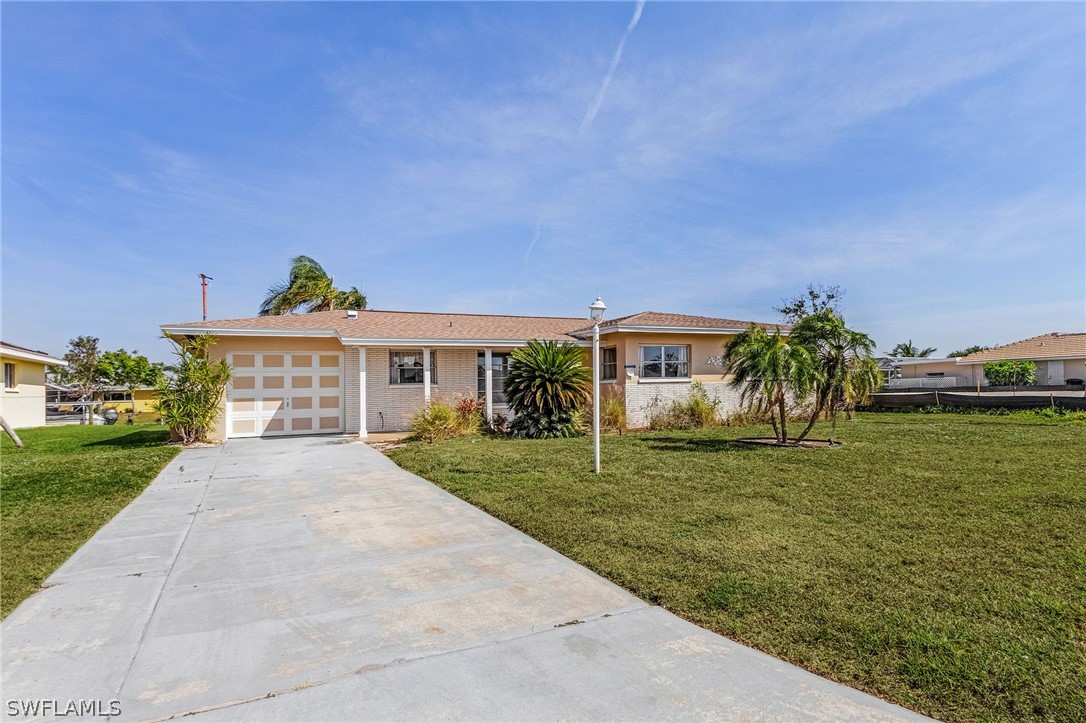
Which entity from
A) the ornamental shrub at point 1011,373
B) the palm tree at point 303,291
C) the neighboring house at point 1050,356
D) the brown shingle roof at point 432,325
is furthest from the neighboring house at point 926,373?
the palm tree at point 303,291

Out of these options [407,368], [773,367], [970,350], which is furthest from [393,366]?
[970,350]

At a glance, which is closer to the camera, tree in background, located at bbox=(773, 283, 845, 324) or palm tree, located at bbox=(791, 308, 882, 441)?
palm tree, located at bbox=(791, 308, 882, 441)

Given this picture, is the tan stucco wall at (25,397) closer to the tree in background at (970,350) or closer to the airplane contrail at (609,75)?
the airplane contrail at (609,75)

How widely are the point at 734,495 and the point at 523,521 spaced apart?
9.83ft

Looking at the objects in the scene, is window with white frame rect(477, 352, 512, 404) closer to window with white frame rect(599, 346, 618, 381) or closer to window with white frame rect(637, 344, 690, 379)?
window with white frame rect(599, 346, 618, 381)

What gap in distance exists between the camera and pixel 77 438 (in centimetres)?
1585

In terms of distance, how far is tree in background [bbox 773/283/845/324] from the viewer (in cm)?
3092

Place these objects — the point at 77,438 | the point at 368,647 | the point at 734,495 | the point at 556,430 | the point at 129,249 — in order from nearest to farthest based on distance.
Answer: the point at 368,647 < the point at 734,495 < the point at 556,430 < the point at 77,438 < the point at 129,249

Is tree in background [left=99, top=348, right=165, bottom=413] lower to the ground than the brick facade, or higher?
higher

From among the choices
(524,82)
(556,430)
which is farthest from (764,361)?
(524,82)

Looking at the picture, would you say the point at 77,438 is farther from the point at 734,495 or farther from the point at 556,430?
the point at 734,495

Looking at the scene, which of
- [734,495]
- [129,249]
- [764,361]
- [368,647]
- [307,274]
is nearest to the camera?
[368,647]

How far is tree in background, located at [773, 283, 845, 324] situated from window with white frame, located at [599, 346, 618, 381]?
17928 mm
